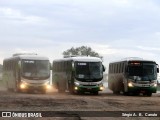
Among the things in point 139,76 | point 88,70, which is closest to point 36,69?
point 88,70

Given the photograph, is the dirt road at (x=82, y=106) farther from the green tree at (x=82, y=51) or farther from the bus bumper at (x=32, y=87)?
the green tree at (x=82, y=51)

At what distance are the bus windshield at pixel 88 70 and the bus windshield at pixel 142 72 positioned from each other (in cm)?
251

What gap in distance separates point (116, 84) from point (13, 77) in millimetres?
8969

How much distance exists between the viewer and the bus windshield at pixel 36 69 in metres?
40.5

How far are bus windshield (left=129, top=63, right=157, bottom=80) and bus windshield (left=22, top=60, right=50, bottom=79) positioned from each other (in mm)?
6974

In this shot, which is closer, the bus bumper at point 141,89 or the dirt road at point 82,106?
the dirt road at point 82,106

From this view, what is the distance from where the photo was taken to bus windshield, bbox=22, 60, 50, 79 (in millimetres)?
40522

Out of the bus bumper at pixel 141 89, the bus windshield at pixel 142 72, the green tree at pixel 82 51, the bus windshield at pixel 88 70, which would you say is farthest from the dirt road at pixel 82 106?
the green tree at pixel 82 51

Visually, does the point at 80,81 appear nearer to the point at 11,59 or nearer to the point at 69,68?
the point at 69,68

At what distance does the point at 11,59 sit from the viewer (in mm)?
46344

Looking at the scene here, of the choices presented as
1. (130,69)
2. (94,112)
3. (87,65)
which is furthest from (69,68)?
(94,112)

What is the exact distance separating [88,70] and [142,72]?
4.26 meters

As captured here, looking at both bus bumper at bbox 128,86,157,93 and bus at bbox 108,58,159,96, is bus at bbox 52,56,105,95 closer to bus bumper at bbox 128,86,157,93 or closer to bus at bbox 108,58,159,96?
bus at bbox 108,58,159,96

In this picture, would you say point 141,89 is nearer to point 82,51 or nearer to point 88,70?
point 88,70
